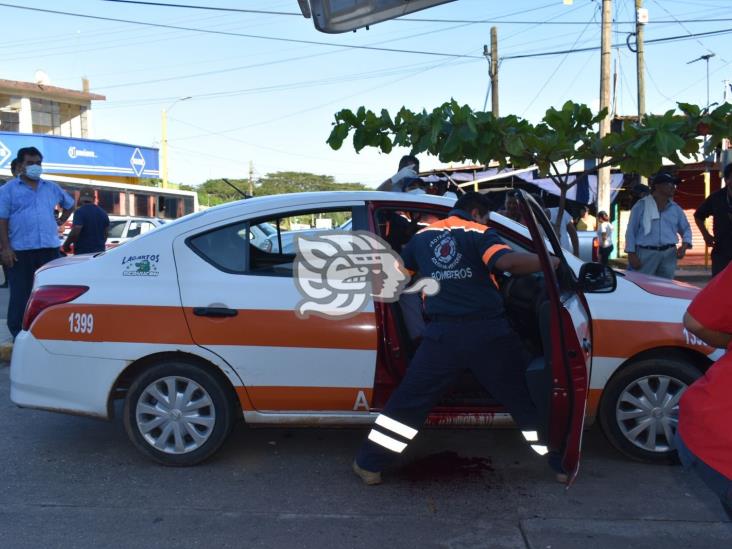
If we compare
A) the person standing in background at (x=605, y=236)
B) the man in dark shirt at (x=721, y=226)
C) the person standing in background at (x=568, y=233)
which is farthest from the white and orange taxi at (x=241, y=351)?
the person standing in background at (x=605, y=236)

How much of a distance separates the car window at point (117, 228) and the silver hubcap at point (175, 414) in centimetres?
1479

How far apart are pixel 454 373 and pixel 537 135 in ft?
7.88

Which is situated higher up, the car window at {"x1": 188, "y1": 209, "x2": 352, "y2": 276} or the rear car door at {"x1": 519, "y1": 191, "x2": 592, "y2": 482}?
the car window at {"x1": 188, "y1": 209, "x2": 352, "y2": 276}

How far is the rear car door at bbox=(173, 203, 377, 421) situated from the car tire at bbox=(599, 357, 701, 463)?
1448mm

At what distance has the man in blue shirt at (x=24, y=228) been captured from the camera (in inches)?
258

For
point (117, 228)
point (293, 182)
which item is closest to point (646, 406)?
point (117, 228)

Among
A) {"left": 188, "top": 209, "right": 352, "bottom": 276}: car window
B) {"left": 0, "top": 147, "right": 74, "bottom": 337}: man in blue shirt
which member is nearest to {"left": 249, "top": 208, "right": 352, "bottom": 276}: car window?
{"left": 188, "top": 209, "right": 352, "bottom": 276}: car window

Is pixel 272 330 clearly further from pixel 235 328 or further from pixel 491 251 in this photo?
pixel 491 251

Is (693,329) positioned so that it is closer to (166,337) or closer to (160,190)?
(166,337)

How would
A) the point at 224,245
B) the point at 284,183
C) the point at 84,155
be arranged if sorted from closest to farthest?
1. the point at 224,245
2. the point at 84,155
3. the point at 284,183

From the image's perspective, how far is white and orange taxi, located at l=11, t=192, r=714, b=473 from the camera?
410cm

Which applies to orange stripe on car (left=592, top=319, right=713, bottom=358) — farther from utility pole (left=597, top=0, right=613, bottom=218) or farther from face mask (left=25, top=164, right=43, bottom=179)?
utility pole (left=597, top=0, right=613, bottom=218)

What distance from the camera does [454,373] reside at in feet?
12.5

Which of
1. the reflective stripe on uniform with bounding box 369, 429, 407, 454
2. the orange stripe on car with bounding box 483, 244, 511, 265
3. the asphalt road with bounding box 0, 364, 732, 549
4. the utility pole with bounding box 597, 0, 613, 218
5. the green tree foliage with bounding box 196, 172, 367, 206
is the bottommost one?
the asphalt road with bounding box 0, 364, 732, 549
